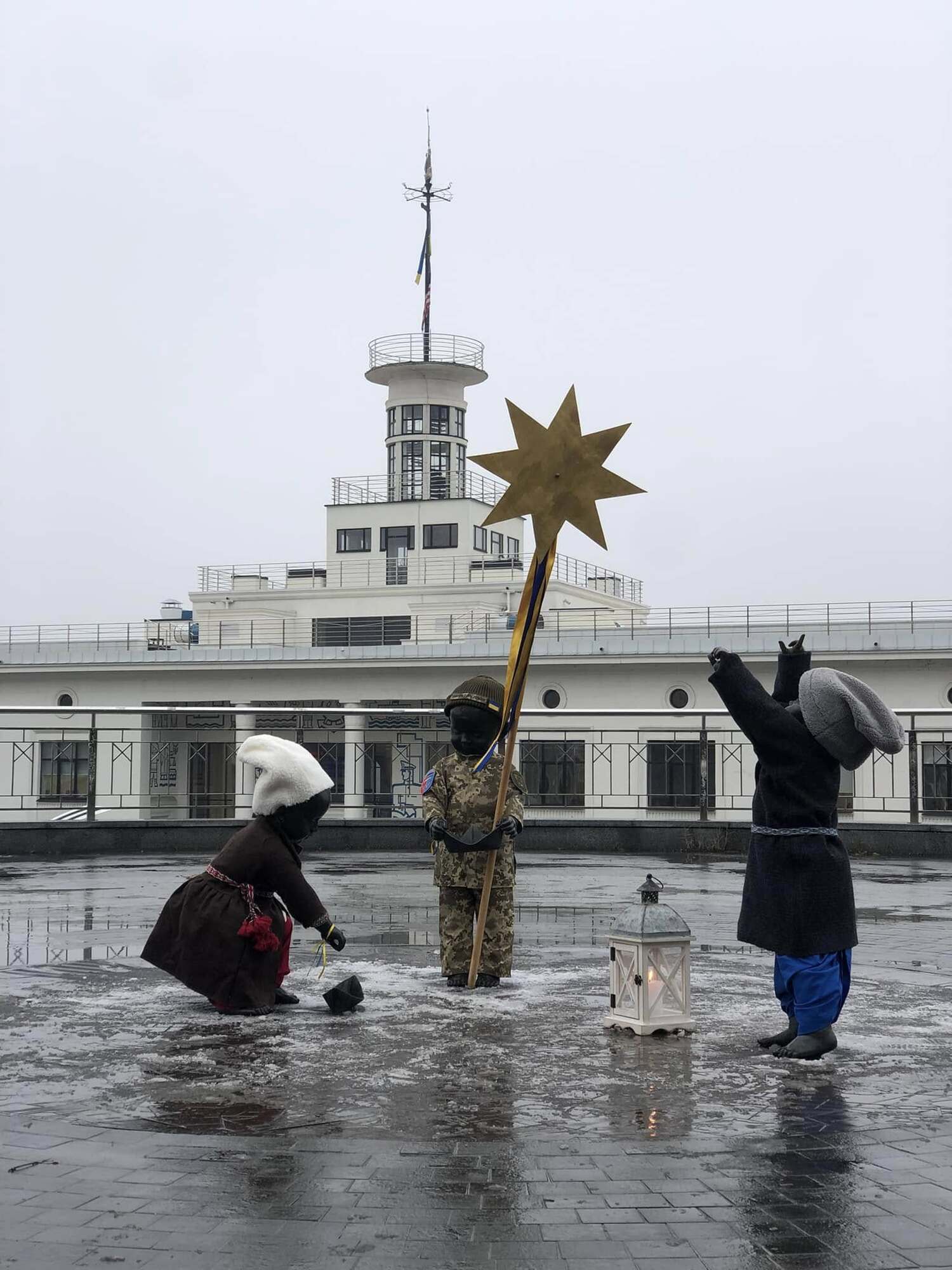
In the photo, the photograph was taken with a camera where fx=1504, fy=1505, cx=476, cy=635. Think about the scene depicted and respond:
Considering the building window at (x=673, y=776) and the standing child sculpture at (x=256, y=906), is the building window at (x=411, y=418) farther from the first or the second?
the standing child sculpture at (x=256, y=906)

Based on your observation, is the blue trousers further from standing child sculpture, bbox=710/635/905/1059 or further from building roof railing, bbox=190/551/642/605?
building roof railing, bbox=190/551/642/605

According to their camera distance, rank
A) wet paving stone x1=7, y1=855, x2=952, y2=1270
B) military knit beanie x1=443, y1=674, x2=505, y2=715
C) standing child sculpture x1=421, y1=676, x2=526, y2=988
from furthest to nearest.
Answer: military knit beanie x1=443, y1=674, x2=505, y2=715 → standing child sculpture x1=421, y1=676, x2=526, y2=988 → wet paving stone x1=7, y1=855, x2=952, y2=1270

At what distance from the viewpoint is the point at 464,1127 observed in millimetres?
4891

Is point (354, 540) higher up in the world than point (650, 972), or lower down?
higher up

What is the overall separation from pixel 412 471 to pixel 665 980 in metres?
66.1

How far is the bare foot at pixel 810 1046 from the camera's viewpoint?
235 inches

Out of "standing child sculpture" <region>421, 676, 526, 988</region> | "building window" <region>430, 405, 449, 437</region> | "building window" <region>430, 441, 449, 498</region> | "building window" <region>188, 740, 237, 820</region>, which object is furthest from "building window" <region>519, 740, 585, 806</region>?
"standing child sculpture" <region>421, 676, 526, 988</region>

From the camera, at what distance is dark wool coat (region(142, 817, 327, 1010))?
23.2ft

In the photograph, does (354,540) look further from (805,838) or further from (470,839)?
(805,838)

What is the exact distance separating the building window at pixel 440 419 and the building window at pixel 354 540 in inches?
254

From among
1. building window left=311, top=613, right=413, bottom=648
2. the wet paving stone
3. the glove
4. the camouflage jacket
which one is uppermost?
building window left=311, top=613, right=413, bottom=648

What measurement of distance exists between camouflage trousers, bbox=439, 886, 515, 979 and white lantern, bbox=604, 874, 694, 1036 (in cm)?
112

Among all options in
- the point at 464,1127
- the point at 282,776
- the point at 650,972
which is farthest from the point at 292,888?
the point at 464,1127

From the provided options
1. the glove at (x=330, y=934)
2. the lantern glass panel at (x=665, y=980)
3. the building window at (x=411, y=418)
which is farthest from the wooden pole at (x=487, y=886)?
the building window at (x=411, y=418)
